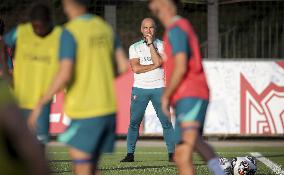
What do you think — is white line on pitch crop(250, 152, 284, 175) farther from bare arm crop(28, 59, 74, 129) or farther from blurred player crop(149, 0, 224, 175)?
bare arm crop(28, 59, 74, 129)

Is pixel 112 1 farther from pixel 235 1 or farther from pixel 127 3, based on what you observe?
pixel 235 1

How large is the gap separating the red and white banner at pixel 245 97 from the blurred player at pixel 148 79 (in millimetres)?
3979

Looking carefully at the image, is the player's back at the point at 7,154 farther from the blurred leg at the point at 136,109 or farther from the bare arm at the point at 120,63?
the blurred leg at the point at 136,109

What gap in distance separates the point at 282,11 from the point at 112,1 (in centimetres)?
340

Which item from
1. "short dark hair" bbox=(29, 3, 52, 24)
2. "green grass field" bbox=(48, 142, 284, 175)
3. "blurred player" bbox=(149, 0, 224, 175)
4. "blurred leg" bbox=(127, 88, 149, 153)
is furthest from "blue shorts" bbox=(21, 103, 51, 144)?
"blurred leg" bbox=(127, 88, 149, 153)

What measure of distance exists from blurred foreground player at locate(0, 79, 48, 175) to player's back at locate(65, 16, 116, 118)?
301 cm

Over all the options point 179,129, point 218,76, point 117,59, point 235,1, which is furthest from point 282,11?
point 117,59

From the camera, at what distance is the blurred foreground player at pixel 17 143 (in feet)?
8.02

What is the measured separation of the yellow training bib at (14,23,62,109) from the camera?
6699 mm

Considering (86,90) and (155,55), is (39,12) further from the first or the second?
(155,55)

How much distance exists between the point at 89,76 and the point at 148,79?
584cm

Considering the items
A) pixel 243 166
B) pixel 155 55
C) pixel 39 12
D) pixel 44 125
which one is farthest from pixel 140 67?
pixel 39 12

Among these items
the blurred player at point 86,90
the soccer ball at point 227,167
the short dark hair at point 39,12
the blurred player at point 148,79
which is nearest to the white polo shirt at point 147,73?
the blurred player at point 148,79

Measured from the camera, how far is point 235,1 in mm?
16422
